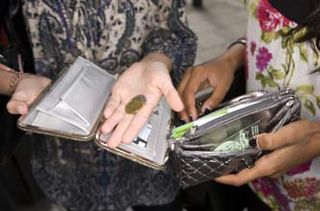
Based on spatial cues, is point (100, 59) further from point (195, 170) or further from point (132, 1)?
point (195, 170)

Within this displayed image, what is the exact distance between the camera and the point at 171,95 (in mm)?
657

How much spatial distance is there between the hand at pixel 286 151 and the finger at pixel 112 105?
18 cm

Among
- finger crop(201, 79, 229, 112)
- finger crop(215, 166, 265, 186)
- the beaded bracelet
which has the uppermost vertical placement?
the beaded bracelet

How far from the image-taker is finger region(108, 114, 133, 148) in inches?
23.0

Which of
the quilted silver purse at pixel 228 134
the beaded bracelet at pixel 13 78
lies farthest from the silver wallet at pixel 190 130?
the beaded bracelet at pixel 13 78

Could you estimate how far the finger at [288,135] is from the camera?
60cm

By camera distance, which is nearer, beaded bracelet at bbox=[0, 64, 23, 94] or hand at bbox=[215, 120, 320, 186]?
hand at bbox=[215, 120, 320, 186]

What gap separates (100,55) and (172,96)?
0.20 metres

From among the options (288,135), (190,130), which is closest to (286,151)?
(288,135)

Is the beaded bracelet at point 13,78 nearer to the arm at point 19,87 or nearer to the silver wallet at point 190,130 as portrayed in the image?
the arm at point 19,87

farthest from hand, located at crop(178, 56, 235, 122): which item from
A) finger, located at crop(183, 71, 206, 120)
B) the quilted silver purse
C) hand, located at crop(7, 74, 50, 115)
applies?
hand, located at crop(7, 74, 50, 115)

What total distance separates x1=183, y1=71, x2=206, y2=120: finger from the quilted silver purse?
90 millimetres

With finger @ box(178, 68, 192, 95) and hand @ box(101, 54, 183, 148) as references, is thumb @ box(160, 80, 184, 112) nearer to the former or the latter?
hand @ box(101, 54, 183, 148)

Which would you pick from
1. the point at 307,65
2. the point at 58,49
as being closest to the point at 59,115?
the point at 58,49
